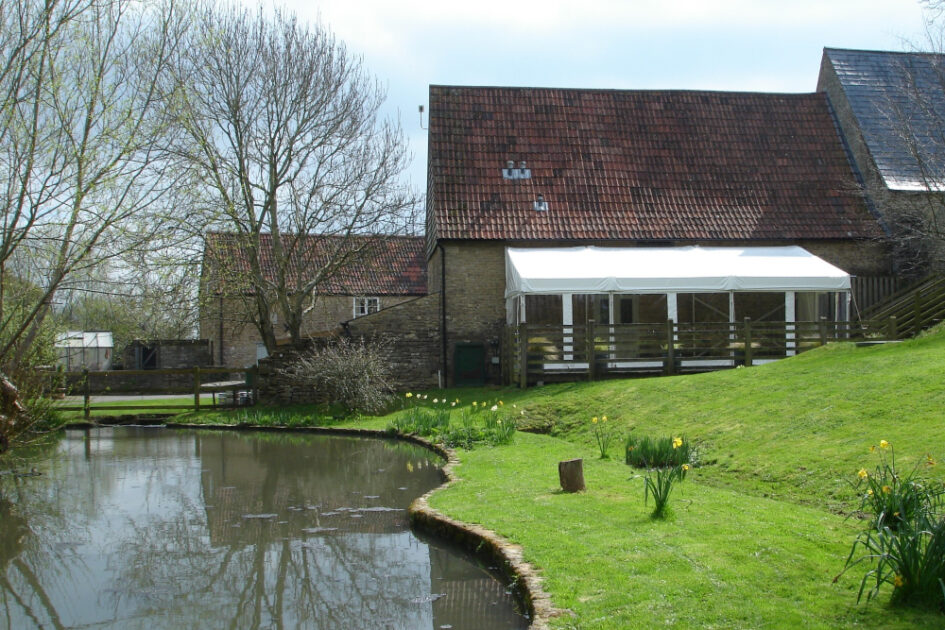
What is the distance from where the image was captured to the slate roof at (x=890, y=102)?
26172 mm

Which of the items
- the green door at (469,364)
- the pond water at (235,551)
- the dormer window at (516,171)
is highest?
the dormer window at (516,171)

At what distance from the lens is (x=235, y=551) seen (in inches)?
373

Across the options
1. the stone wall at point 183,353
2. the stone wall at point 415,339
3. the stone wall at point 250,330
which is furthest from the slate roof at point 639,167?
the stone wall at point 183,353

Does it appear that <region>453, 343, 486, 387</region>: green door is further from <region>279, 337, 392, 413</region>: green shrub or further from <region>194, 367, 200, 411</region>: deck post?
<region>194, 367, 200, 411</region>: deck post

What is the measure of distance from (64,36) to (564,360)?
13742 mm

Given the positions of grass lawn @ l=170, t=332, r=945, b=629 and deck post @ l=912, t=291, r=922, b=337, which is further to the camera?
deck post @ l=912, t=291, r=922, b=337

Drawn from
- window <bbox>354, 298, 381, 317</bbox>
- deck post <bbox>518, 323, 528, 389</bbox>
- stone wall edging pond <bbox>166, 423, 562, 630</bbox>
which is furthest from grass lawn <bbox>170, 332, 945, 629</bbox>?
window <bbox>354, 298, 381, 317</bbox>

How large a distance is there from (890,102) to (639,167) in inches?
288

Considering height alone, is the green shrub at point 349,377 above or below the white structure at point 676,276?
below

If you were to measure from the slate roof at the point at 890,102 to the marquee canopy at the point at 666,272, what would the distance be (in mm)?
4412

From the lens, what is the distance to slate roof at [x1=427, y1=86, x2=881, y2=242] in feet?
87.7

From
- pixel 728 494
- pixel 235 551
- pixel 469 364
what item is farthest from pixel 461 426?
pixel 469 364

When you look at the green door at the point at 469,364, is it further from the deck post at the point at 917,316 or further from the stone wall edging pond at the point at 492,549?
the stone wall edging pond at the point at 492,549

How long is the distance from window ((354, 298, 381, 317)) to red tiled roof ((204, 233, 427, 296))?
34 centimetres
